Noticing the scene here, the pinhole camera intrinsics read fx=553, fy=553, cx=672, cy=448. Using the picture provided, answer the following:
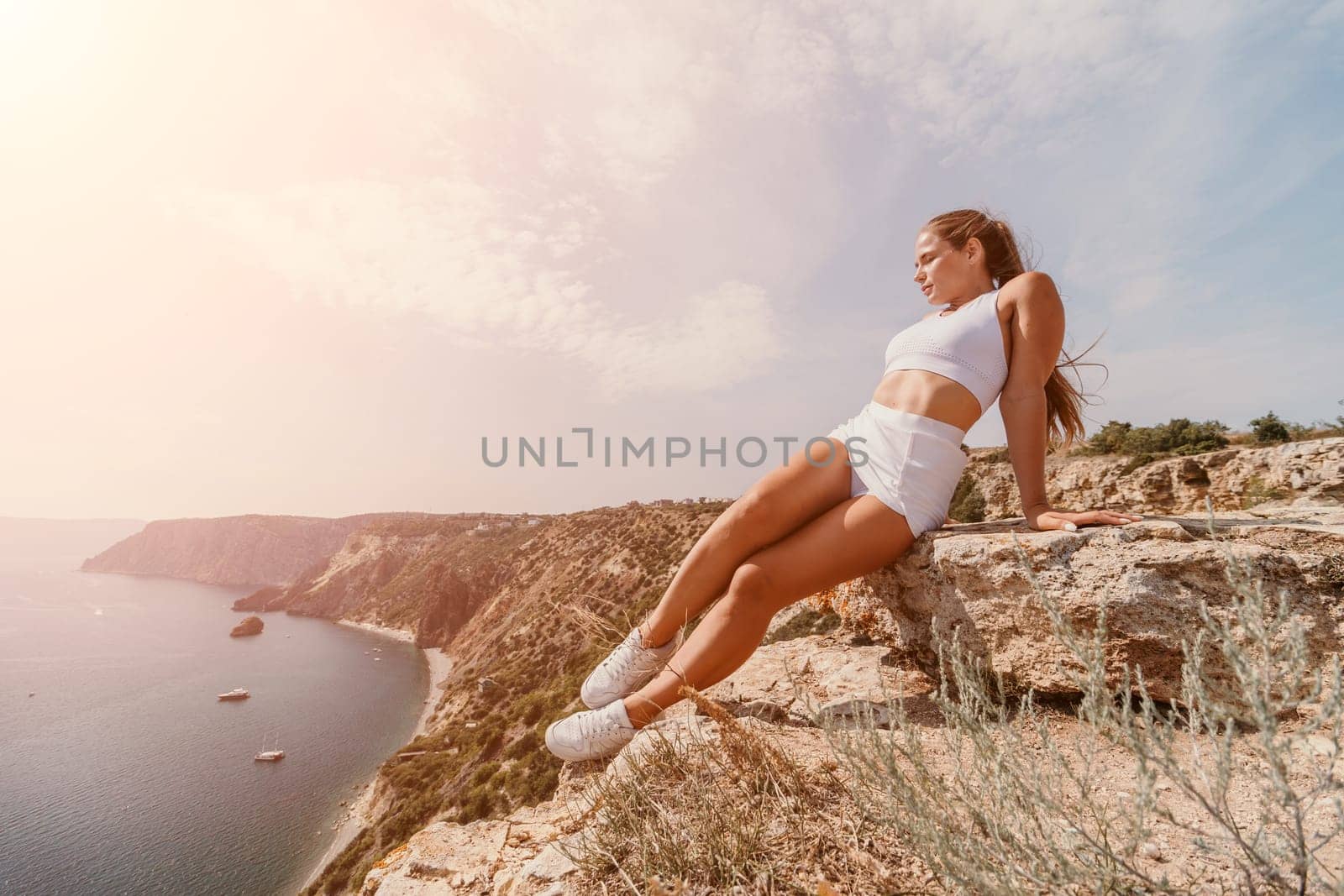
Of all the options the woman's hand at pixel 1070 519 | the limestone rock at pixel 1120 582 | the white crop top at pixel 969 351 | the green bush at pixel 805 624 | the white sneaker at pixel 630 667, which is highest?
the white crop top at pixel 969 351

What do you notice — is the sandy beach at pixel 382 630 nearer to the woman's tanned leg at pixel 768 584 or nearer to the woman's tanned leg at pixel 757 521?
the woman's tanned leg at pixel 757 521

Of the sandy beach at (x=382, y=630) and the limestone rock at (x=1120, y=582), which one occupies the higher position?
the limestone rock at (x=1120, y=582)

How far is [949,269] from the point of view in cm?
307

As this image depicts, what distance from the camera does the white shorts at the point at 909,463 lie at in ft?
8.18

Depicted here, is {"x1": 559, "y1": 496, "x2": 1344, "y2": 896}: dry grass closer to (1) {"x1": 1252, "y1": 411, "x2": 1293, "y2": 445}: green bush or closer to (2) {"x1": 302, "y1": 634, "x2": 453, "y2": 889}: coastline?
(1) {"x1": 1252, "y1": 411, "x2": 1293, "y2": 445}: green bush

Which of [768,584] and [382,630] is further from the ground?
[768,584]

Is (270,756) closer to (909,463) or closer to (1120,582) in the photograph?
(909,463)

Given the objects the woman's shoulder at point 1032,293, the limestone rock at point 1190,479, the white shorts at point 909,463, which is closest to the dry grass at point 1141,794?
the white shorts at point 909,463

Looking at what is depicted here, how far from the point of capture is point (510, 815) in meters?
2.81

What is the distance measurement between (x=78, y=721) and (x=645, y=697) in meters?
88.9

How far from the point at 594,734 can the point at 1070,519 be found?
2.37m

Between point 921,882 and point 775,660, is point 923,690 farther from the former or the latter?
point 921,882

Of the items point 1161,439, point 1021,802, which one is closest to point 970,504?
point 1161,439

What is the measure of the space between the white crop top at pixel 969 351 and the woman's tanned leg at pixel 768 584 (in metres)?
0.71
